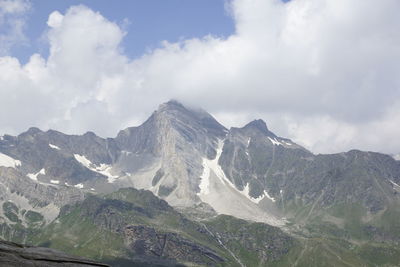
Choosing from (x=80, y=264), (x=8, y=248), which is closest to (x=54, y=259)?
(x=80, y=264)

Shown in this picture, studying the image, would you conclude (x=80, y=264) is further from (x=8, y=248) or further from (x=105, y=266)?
(x=8, y=248)

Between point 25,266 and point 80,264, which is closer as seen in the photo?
point 25,266

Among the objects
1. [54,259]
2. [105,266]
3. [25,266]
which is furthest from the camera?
[105,266]

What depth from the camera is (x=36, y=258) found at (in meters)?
20.9

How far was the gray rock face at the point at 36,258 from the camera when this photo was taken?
64.8 ft

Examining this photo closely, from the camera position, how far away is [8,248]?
22125 mm

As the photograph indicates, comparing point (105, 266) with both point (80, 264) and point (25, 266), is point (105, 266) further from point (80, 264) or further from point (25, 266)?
point (25, 266)

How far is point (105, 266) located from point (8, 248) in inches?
190

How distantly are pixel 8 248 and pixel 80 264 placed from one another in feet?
12.2

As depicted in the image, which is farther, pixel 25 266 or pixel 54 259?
pixel 54 259

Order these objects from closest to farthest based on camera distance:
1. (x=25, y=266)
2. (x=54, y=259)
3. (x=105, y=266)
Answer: (x=25, y=266) → (x=54, y=259) → (x=105, y=266)

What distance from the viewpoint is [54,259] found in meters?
21.3

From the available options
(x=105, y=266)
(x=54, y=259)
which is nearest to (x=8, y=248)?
(x=54, y=259)

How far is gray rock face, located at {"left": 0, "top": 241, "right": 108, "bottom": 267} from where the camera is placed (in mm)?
19752
